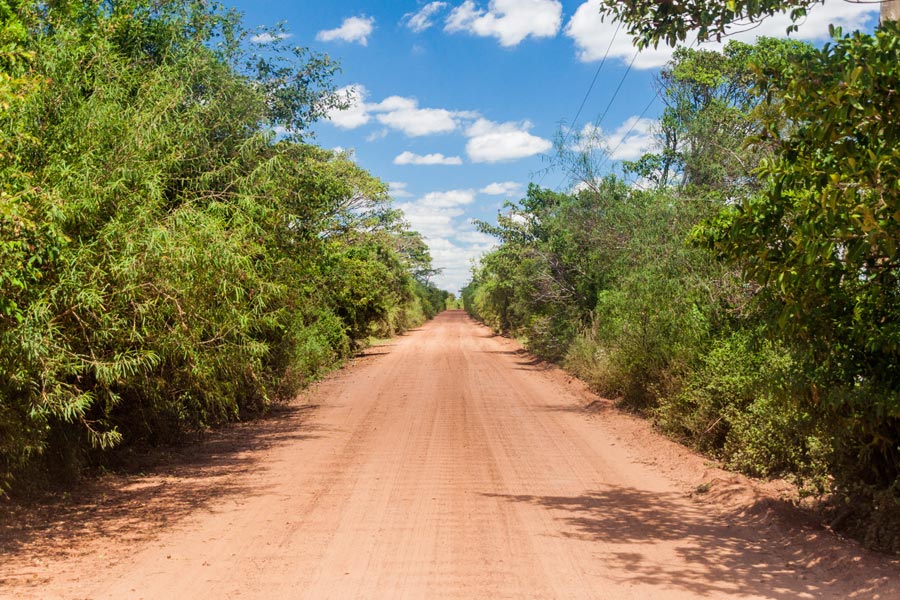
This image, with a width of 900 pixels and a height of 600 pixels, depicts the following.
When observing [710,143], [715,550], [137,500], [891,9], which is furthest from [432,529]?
[710,143]

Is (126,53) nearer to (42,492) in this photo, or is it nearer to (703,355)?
(42,492)

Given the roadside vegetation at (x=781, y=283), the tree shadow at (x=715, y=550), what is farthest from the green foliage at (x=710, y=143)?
the tree shadow at (x=715, y=550)

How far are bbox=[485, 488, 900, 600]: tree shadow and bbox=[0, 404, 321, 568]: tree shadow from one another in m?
3.45

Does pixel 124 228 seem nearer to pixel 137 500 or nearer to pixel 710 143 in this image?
pixel 137 500

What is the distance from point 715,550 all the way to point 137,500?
6020 millimetres

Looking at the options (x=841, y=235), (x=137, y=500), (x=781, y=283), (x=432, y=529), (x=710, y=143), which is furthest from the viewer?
(x=710, y=143)

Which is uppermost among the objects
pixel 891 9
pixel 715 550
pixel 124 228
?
pixel 891 9

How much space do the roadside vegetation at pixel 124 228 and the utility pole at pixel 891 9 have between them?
641 centimetres

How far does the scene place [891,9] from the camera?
6.30m

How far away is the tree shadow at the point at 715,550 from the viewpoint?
569 cm

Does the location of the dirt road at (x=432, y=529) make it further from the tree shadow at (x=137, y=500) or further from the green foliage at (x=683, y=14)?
the green foliage at (x=683, y=14)

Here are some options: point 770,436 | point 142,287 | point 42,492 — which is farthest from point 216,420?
point 770,436

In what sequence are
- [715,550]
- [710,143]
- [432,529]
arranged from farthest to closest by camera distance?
1. [710,143]
2. [432,529]
3. [715,550]

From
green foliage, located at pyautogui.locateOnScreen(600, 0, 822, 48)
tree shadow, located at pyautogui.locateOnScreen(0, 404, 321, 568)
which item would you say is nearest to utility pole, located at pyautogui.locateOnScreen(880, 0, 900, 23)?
green foliage, located at pyautogui.locateOnScreen(600, 0, 822, 48)
